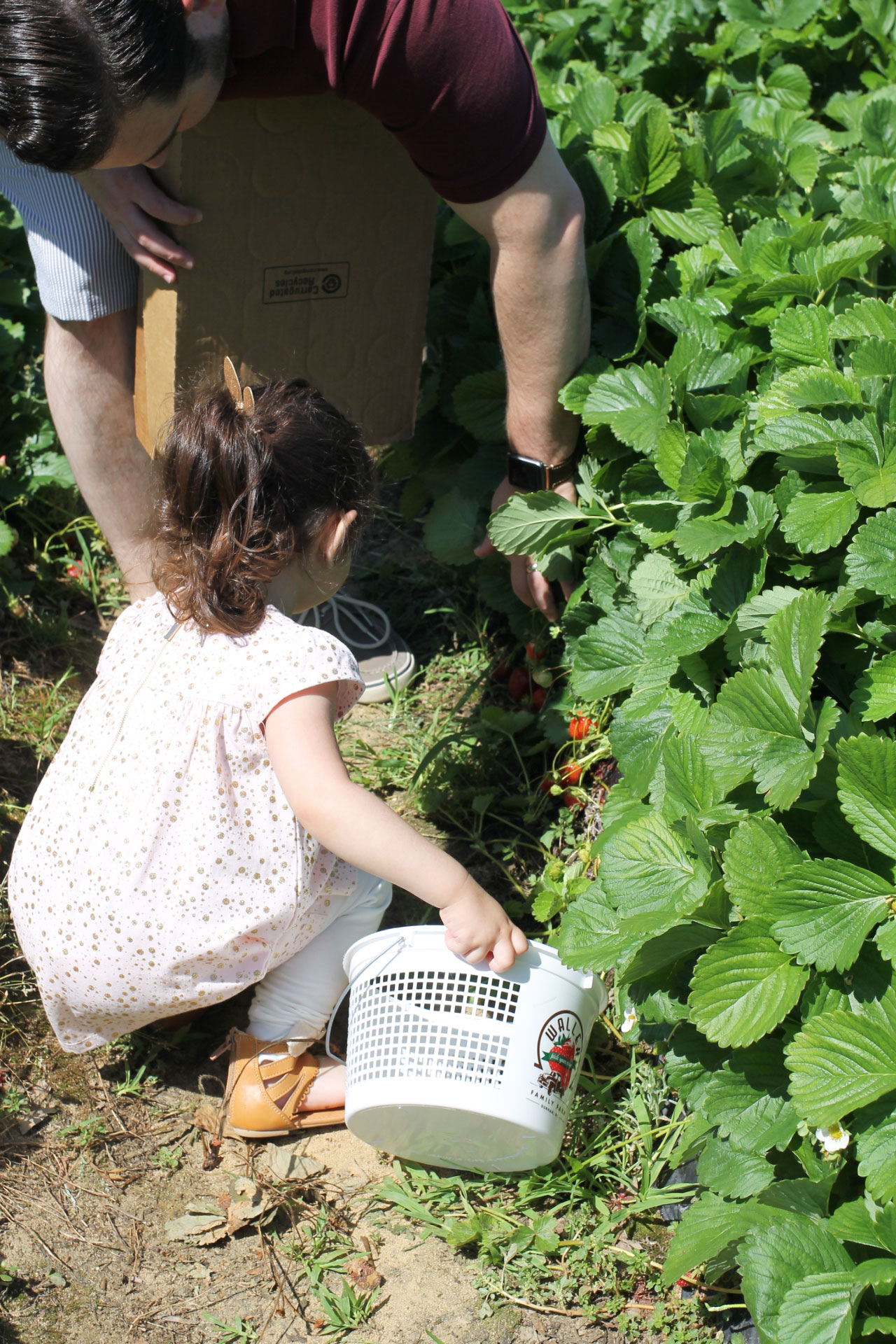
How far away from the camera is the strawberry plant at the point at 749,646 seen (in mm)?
1178

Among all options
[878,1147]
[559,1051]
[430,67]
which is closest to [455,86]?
[430,67]

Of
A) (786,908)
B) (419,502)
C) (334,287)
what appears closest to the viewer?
(786,908)

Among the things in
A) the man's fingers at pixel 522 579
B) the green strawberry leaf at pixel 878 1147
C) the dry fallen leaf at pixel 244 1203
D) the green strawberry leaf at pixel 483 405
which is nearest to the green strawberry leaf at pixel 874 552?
the green strawberry leaf at pixel 878 1147

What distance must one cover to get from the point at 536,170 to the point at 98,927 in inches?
54.7

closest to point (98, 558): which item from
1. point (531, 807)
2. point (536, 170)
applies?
point (531, 807)

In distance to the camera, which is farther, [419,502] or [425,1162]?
[419,502]

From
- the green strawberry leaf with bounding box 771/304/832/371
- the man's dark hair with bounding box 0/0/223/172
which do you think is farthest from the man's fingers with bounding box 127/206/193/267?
the green strawberry leaf with bounding box 771/304/832/371

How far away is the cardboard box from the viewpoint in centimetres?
210

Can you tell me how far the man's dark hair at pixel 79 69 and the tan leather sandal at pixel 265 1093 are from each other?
1416 mm

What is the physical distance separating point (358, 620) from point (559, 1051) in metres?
1.52

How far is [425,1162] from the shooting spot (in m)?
1.80

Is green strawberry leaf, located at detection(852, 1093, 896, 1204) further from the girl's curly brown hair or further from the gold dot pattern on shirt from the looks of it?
the girl's curly brown hair

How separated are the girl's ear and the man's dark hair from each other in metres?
0.64

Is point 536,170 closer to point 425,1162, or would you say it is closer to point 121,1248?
point 425,1162
